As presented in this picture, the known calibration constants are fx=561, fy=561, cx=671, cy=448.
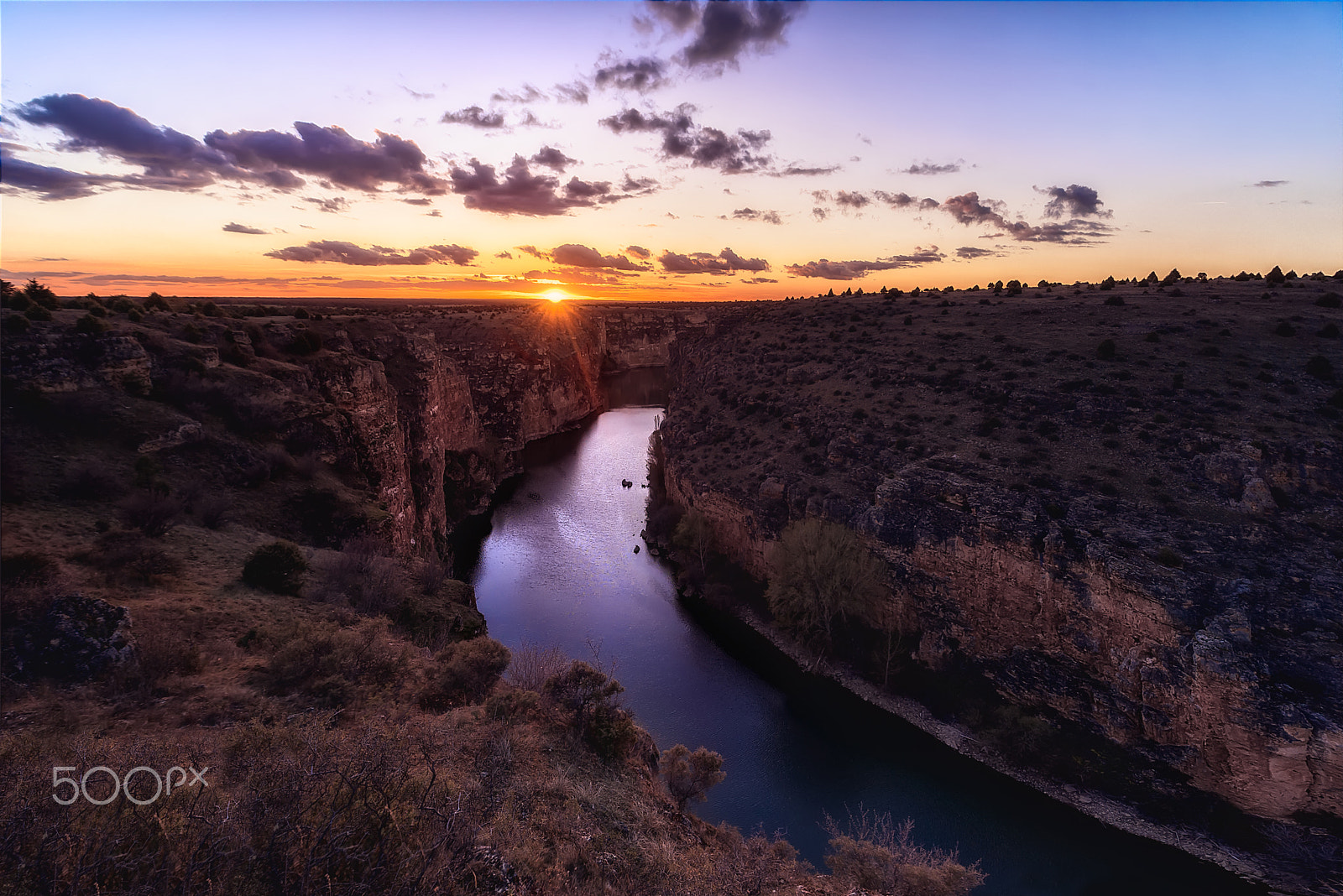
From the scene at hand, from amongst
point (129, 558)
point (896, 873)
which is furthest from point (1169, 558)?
point (129, 558)

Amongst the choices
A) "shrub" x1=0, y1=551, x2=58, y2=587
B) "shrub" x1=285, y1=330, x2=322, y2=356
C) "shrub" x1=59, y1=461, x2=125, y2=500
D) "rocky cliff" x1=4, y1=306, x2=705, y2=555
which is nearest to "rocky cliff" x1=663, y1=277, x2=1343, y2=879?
"rocky cliff" x1=4, y1=306, x2=705, y2=555

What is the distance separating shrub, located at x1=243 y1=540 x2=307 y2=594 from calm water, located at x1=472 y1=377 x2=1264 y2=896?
13.2m

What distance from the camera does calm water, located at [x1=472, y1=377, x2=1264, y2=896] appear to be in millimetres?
20172

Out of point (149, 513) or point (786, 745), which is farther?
point (786, 745)

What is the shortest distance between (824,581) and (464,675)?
63.0ft

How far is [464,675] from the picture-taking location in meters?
17.6

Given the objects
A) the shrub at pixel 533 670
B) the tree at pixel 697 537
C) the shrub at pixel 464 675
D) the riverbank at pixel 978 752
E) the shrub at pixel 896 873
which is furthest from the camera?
the tree at pixel 697 537

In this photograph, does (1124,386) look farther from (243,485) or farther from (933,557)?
(243,485)

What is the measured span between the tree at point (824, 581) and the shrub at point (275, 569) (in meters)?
22.4

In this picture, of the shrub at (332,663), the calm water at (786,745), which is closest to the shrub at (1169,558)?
the calm water at (786,745)

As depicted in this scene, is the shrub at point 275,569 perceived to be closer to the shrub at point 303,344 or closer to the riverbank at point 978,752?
the shrub at point 303,344

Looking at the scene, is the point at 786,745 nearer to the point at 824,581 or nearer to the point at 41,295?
the point at 824,581

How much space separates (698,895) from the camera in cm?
1027
